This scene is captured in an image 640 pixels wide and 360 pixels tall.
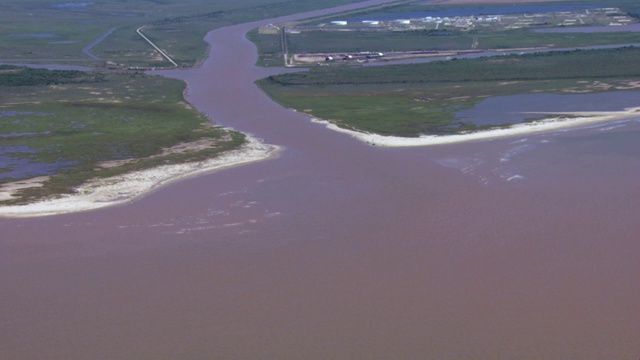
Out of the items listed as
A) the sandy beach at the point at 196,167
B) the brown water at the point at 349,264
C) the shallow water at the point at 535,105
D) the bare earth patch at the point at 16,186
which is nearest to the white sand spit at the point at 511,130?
the sandy beach at the point at 196,167

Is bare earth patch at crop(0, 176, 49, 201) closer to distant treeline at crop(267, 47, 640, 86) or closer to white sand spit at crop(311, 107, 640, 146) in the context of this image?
white sand spit at crop(311, 107, 640, 146)

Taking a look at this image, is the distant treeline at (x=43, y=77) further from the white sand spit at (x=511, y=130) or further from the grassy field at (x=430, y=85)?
the white sand spit at (x=511, y=130)

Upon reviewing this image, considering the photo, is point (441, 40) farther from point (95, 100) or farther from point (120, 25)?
point (120, 25)

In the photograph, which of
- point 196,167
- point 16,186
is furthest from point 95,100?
point 16,186

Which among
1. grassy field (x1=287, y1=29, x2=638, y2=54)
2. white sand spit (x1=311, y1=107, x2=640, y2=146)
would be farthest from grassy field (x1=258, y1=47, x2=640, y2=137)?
grassy field (x1=287, y1=29, x2=638, y2=54)

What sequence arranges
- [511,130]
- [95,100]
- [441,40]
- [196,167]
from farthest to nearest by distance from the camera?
[441,40], [95,100], [511,130], [196,167]

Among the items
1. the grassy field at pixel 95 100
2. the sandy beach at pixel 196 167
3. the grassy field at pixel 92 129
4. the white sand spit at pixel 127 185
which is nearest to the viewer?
the white sand spit at pixel 127 185
